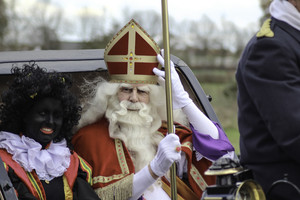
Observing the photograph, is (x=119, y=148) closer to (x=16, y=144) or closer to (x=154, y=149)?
(x=154, y=149)

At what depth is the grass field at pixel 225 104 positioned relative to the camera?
18.7 m

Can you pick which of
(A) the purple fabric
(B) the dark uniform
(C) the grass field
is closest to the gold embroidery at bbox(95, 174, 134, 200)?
(A) the purple fabric

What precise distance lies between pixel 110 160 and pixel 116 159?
0.04 metres

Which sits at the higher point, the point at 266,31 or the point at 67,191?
the point at 266,31

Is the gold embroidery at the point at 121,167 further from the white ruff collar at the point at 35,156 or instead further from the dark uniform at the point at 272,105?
the dark uniform at the point at 272,105

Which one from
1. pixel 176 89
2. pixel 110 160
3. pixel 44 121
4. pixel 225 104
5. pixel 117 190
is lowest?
pixel 225 104

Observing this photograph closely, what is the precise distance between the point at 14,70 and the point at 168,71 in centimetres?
93

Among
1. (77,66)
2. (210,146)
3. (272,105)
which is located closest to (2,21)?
(77,66)

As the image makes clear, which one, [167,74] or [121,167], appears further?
[121,167]

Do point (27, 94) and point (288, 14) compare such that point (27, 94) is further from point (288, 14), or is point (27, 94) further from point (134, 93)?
point (288, 14)

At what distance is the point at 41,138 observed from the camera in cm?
348

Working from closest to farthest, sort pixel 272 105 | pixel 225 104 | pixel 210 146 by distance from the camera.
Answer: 1. pixel 272 105
2. pixel 210 146
3. pixel 225 104

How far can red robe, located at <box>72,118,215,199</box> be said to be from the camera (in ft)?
12.0

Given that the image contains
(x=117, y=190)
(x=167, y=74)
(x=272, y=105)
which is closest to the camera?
(x=272, y=105)
